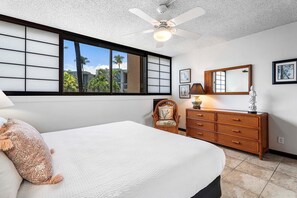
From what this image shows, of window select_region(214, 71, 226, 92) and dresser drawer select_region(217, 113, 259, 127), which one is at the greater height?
window select_region(214, 71, 226, 92)

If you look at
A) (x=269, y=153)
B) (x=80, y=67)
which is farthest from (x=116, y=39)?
(x=269, y=153)

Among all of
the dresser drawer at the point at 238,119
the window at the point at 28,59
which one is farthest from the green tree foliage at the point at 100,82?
the dresser drawer at the point at 238,119

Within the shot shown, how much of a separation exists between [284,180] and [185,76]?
2.96m

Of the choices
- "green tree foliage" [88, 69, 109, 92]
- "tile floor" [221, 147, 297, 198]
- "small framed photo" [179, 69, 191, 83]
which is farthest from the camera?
"small framed photo" [179, 69, 191, 83]

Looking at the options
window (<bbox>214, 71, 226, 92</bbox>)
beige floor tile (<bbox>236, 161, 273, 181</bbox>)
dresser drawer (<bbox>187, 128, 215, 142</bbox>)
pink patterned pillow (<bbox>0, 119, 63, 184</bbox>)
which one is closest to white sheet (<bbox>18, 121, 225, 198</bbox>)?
pink patterned pillow (<bbox>0, 119, 63, 184</bbox>)

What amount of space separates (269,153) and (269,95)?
1.08 metres

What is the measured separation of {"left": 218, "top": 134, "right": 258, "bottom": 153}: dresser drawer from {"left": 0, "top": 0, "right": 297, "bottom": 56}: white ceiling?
204 cm

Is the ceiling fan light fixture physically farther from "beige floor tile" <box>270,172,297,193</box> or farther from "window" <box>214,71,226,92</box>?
"beige floor tile" <box>270,172,297,193</box>

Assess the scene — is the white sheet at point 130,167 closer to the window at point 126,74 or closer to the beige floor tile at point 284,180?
the beige floor tile at point 284,180

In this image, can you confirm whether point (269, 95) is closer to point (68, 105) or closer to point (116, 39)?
point (116, 39)

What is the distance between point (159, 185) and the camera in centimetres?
87

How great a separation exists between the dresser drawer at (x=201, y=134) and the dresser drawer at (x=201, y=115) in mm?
310

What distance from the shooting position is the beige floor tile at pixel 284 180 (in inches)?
69.4

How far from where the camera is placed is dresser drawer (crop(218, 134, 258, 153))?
256cm
